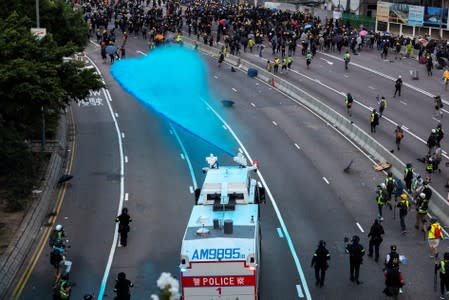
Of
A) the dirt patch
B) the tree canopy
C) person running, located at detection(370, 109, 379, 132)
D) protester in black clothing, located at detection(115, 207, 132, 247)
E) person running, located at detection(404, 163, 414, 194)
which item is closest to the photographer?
protester in black clothing, located at detection(115, 207, 132, 247)

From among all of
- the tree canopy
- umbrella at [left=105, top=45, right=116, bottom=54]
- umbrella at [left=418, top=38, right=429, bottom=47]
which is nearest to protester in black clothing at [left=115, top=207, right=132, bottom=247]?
the tree canopy

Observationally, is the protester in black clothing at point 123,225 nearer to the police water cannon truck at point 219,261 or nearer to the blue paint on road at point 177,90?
the police water cannon truck at point 219,261

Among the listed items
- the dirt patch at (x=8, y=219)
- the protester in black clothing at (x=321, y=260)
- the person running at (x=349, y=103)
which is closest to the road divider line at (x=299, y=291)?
the protester in black clothing at (x=321, y=260)

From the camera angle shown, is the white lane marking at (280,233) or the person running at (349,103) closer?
the white lane marking at (280,233)

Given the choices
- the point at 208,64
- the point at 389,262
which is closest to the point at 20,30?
the point at 389,262

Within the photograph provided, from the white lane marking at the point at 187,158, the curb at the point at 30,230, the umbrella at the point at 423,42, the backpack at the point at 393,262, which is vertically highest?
the umbrella at the point at 423,42

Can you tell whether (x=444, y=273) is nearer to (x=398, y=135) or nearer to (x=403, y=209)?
(x=403, y=209)

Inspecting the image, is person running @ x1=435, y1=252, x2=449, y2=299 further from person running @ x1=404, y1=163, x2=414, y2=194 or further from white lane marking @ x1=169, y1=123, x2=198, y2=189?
white lane marking @ x1=169, y1=123, x2=198, y2=189

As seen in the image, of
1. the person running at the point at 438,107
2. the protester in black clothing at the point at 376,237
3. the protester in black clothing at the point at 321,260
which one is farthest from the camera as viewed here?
the person running at the point at 438,107
